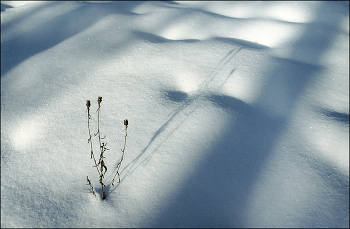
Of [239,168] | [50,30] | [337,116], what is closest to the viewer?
[239,168]

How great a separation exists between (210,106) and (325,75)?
96cm

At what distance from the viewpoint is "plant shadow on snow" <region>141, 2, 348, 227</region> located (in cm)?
92

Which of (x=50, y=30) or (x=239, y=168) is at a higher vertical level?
(x=50, y=30)

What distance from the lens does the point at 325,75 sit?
159 cm

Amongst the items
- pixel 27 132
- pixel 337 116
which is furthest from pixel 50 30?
pixel 337 116

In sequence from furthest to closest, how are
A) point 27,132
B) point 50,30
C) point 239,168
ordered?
point 50,30, point 27,132, point 239,168

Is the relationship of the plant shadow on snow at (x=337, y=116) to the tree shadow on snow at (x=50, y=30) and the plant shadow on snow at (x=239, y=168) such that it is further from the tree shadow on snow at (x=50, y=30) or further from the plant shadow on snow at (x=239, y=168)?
the tree shadow on snow at (x=50, y=30)

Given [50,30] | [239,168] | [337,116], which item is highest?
[50,30]

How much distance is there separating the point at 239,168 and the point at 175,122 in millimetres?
412

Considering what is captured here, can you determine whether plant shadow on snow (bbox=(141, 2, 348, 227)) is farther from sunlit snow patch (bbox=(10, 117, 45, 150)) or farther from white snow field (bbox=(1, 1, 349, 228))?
sunlit snow patch (bbox=(10, 117, 45, 150))

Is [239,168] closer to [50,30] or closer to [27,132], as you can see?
[27,132]

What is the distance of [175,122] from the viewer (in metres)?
1.23

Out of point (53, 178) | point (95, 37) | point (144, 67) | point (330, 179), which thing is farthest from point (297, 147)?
point (95, 37)

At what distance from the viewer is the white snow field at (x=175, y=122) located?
0.95 meters
